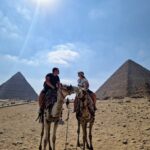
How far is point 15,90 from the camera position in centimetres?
8869

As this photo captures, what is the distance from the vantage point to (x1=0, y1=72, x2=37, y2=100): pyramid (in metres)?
86.9

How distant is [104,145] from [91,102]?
4.70 ft

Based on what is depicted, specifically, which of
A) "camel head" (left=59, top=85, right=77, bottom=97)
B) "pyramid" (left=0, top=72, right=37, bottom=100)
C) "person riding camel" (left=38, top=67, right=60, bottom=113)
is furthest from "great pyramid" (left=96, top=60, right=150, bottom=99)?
"camel head" (left=59, top=85, right=77, bottom=97)

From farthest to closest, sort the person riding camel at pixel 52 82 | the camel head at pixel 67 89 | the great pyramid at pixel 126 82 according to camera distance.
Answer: the great pyramid at pixel 126 82, the person riding camel at pixel 52 82, the camel head at pixel 67 89

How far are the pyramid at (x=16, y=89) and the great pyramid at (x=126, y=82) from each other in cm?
2762

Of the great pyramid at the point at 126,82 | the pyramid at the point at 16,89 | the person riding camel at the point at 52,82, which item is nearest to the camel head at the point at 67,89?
the person riding camel at the point at 52,82

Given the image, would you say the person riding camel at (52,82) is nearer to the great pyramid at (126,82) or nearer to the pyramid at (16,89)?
the great pyramid at (126,82)

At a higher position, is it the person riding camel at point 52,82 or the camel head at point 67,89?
the person riding camel at point 52,82

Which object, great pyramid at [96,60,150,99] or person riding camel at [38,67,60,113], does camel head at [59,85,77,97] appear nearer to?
person riding camel at [38,67,60,113]

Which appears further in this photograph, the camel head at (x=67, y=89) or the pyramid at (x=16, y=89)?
the pyramid at (x=16, y=89)

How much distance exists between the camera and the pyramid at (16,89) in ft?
285

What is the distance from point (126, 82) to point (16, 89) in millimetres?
38060

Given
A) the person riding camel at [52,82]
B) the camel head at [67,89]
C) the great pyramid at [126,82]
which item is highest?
the great pyramid at [126,82]

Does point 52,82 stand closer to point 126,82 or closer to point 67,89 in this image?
point 67,89
